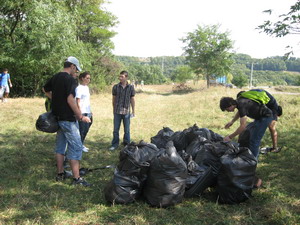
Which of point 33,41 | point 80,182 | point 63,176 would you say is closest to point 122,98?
point 63,176

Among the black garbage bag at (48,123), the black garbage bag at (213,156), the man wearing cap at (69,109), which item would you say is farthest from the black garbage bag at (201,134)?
the black garbage bag at (48,123)

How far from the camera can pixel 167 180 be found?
2812 millimetres

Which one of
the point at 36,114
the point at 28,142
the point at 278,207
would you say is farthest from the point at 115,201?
the point at 36,114

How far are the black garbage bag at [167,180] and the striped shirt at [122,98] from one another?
2543 mm

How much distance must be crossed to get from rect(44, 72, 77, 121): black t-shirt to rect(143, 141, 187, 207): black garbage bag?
1386mm

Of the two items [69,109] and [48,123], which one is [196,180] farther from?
[48,123]

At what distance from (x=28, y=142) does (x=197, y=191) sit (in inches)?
160

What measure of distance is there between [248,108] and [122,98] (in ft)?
8.50

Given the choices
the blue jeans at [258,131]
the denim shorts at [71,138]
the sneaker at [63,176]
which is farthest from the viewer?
the blue jeans at [258,131]

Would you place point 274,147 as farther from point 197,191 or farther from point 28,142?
point 28,142

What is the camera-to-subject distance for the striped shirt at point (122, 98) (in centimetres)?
528

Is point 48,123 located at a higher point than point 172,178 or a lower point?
higher

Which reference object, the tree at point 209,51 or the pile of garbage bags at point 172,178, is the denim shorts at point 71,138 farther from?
the tree at point 209,51

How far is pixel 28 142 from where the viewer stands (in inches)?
A: 218
